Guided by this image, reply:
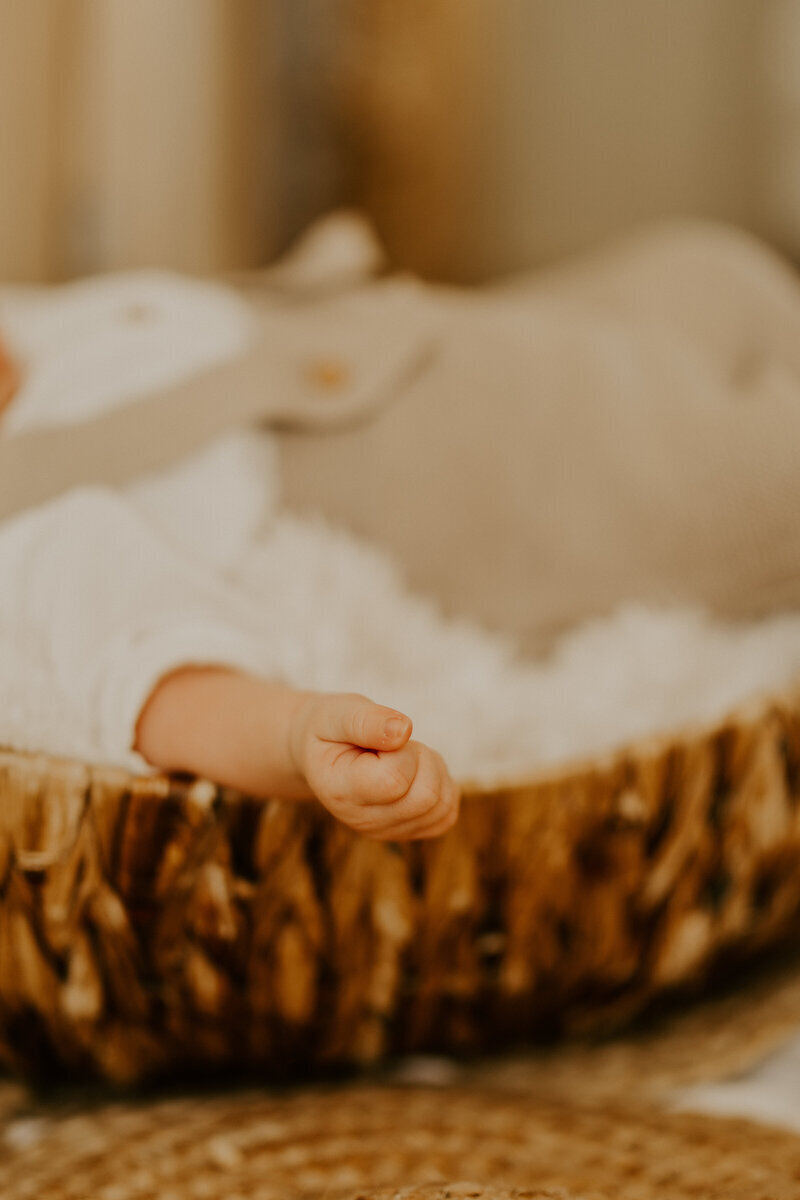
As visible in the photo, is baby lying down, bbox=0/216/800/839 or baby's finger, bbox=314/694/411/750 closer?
baby's finger, bbox=314/694/411/750

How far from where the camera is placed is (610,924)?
542mm

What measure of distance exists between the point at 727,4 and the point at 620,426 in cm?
169

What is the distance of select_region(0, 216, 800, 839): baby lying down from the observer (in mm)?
534

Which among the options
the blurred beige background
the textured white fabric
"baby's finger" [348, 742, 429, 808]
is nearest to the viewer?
"baby's finger" [348, 742, 429, 808]

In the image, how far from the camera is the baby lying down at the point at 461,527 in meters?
0.53

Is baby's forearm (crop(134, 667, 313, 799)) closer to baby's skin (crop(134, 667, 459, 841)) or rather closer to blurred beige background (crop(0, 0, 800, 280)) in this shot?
baby's skin (crop(134, 667, 459, 841))

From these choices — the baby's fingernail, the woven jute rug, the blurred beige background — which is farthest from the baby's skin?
the blurred beige background

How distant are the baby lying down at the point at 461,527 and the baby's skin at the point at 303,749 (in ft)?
0.17

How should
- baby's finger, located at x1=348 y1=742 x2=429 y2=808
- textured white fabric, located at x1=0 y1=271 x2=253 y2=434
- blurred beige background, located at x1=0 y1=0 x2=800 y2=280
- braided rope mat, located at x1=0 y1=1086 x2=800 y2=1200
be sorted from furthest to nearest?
blurred beige background, located at x1=0 y1=0 x2=800 y2=280 < textured white fabric, located at x1=0 y1=271 x2=253 y2=434 < braided rope mat, located at x1=0 y1=1086 x2=800 y2=1200 < baby's finger, located at x1=348 y1=742 x2=429 y2=808

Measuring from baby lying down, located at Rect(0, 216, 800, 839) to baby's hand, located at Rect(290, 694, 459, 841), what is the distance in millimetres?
120

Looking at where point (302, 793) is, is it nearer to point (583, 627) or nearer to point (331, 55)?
point (583, 627)

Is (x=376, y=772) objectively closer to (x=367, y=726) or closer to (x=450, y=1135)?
(x=367, y=726)

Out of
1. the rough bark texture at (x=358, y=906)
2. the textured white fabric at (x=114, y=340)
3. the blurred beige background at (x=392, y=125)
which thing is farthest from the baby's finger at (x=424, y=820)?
the blurred beige background at (x=392, y=125)

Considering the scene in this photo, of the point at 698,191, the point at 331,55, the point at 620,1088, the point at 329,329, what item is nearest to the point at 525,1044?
the point at 620,1088
